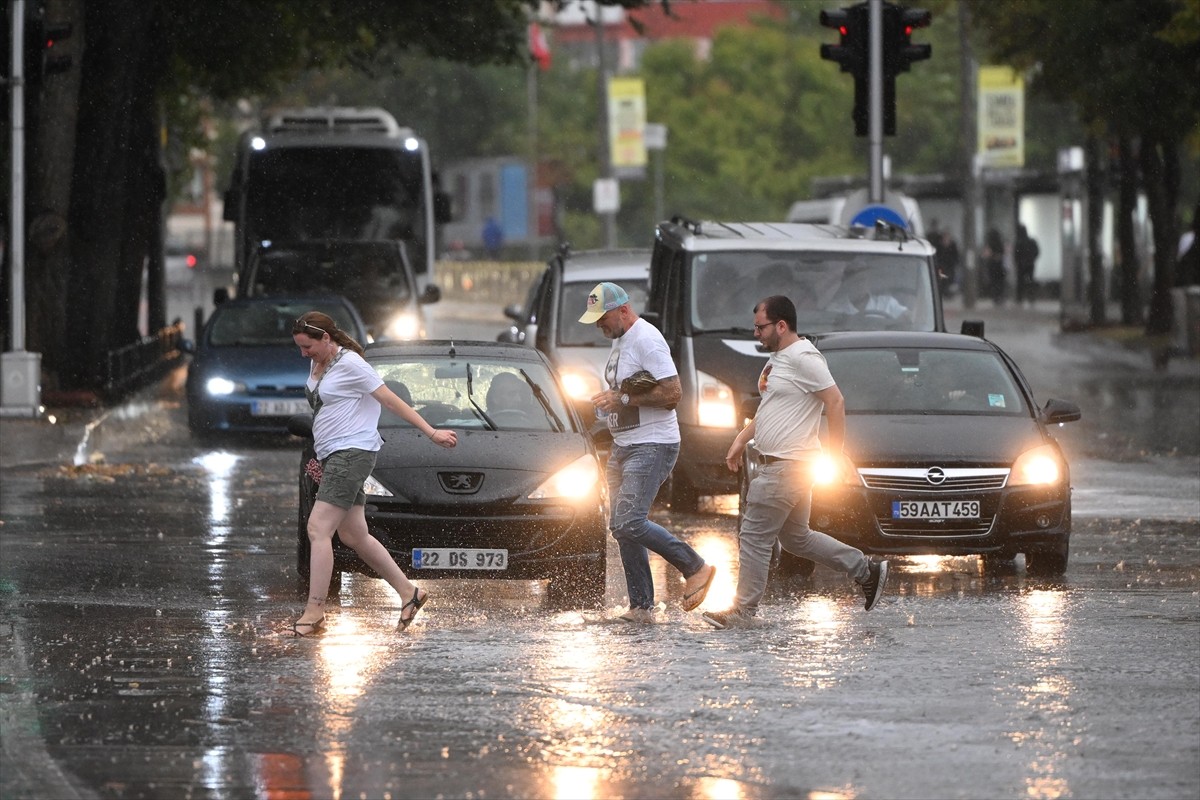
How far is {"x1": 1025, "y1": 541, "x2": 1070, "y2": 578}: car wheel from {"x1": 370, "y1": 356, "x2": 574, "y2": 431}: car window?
258 cm

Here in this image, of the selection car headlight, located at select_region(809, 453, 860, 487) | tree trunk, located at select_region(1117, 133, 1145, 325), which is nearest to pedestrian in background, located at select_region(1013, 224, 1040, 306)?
tree trunk, located at select_region(1117, 133, 1145, 325)

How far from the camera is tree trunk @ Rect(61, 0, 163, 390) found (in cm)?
2770

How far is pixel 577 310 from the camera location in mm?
20953

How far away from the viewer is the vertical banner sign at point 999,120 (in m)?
51.0

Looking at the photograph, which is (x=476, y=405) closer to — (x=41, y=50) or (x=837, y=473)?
(x=837, y=473)

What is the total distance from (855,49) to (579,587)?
12017mm

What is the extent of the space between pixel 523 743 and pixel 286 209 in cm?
2490

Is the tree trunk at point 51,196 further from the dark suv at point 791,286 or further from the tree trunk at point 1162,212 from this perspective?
the tree trunk at point 1162,212

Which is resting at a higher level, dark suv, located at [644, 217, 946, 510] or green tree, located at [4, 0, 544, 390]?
green tree, located at [4, 0, 544, 390]

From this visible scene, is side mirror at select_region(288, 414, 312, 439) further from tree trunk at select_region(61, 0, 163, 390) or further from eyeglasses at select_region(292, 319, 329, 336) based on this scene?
tree trunk at select_region(61, 0, 163, 390)

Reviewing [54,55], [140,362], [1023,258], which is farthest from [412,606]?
[1023,258]

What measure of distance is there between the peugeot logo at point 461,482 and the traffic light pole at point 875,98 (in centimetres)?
1193

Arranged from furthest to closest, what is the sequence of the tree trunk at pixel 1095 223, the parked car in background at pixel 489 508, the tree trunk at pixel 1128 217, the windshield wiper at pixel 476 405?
1. the tree trunk at pixel 1095 223
2. the tree trunk at pixel 1128 217
3. the windshield wiper at pixel 476 405
4. the parked car in background at pixel 489 508

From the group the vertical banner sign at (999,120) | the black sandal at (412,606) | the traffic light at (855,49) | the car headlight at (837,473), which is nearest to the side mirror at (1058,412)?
the car headlight at (837,473)
